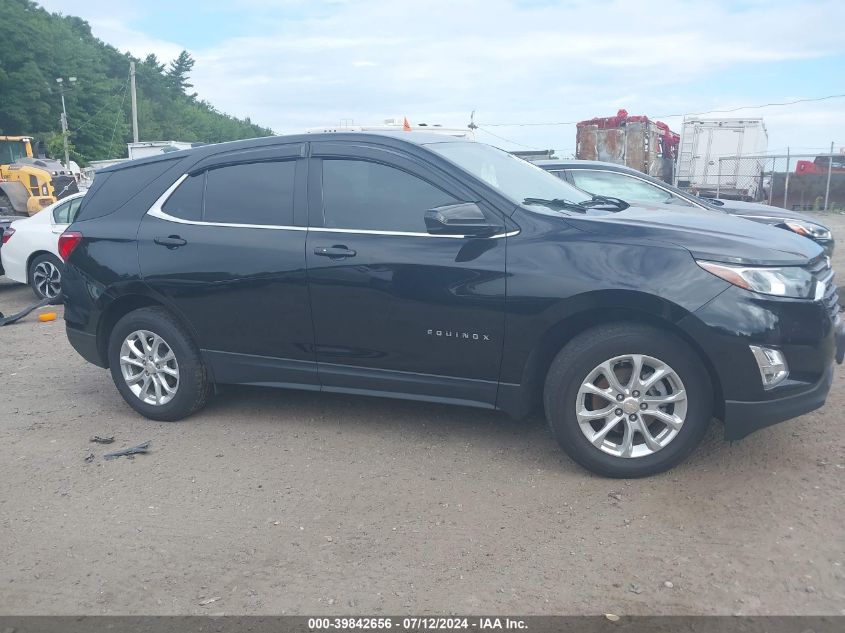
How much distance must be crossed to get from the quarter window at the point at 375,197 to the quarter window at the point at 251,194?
289 millimetres

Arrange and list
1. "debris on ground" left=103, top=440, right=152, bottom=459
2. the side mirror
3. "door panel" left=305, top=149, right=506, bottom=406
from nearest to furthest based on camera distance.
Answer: the side mirror < "door panel" left=305, top=149, right=506, bottom=406 < "debris on ground" left=103, top=440, right=152, bottom=459

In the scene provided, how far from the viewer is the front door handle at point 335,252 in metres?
4.71

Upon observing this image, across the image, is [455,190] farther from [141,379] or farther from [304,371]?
[141,379]

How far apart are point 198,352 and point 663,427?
3.04m

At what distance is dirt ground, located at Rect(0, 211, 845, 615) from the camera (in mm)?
3303

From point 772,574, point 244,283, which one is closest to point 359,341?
point 244,283

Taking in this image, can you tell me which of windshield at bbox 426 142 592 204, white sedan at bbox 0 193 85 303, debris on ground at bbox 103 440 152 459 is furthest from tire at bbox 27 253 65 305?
windshield at bbox 426 142 592 204

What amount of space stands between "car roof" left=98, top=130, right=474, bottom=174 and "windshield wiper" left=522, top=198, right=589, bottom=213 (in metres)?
0.74

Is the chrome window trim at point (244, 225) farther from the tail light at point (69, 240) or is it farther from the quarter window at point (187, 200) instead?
the tail light at point (69, 240)

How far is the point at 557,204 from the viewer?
189 inches

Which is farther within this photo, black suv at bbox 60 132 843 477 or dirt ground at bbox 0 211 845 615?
black suv at bbox 60 132 843 477

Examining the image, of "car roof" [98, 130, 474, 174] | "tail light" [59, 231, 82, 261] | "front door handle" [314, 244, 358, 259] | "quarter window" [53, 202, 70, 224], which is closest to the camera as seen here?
"front door handle" [314, 244, 358, 259]

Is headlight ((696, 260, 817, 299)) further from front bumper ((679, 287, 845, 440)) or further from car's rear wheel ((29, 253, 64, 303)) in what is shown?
car's rear wheel ((29, 253, 64, 303))

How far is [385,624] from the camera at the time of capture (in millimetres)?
3125
